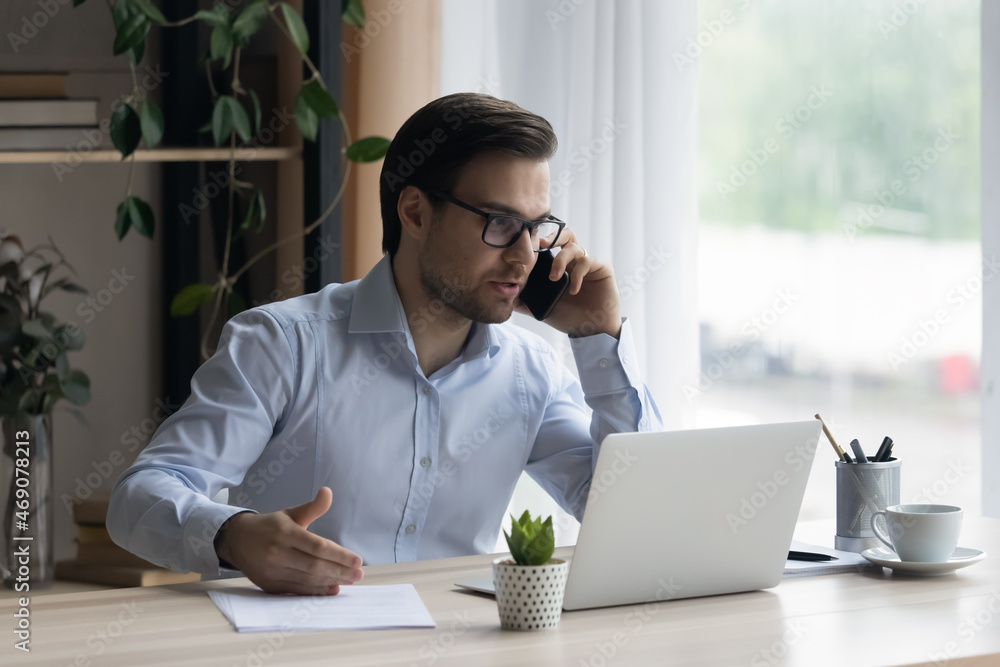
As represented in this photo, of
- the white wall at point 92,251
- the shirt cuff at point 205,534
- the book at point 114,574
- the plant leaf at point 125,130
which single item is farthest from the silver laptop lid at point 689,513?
the white wall at point 92,251

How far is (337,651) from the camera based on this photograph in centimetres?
108

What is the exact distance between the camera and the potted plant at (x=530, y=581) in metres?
1.16

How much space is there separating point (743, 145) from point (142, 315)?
1.70 m

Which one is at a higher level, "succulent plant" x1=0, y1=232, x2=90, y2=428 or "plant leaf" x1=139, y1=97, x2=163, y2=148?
"plant leaf" x1=139, y1=97, x2=163, y2=148

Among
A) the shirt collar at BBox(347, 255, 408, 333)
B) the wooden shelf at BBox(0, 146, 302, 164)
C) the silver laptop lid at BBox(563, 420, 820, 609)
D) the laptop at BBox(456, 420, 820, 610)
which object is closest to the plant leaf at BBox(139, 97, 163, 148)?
the wooden shelf at BBox(0, 146, 302, 164)

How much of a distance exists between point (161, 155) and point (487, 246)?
3.79 ft

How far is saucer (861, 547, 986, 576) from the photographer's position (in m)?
1.44

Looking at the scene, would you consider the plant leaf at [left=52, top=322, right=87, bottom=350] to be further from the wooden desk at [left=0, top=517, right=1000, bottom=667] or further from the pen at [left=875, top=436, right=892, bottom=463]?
the pen at [left=875, top=436, right=892, bottom=463]

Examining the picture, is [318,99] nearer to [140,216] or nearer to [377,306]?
[140,216]

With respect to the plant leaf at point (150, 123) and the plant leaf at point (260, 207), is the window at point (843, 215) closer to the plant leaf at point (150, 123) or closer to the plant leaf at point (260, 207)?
the plant leaf at point (260, 207)

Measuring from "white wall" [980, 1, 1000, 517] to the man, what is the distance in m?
1.53

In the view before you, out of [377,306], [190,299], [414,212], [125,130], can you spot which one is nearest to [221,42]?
[125,130]

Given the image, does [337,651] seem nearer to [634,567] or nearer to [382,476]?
[634,567]

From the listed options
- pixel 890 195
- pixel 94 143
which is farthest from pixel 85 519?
pixel 890 195
